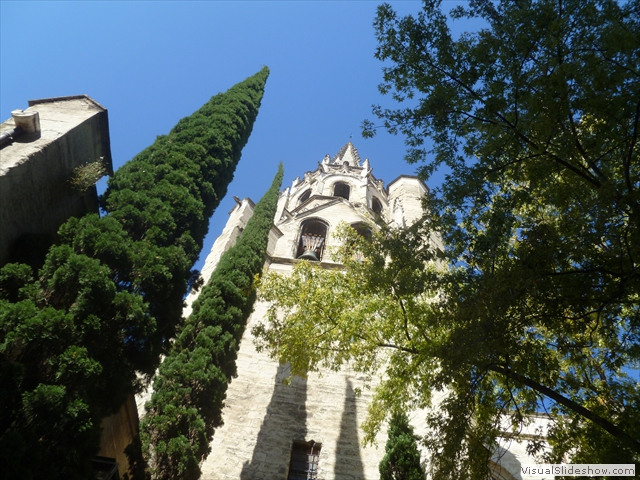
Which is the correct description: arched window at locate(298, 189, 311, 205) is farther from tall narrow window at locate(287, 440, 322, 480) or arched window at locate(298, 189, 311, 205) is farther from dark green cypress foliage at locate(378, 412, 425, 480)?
dark green cypress foliage at locate(378, 412, 425, 480)

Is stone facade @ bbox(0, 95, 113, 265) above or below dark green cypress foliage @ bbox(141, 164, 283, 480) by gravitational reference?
above

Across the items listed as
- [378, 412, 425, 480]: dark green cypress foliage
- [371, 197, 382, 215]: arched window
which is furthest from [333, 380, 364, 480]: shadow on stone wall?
[371, 197, 382, 215]: arched window

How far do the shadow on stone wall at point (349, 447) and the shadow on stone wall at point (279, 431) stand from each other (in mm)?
1017

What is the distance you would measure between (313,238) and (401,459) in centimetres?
1725

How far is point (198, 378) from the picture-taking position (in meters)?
8.30

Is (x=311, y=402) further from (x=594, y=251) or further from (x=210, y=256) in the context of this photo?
(x=210, y=256)

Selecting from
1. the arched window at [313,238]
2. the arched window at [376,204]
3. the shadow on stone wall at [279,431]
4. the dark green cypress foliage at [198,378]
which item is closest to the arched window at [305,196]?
the arched window at [376,204]

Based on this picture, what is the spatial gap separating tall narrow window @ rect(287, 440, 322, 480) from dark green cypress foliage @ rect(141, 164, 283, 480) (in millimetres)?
2956

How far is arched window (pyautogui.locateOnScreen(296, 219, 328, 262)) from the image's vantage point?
78.8 feet

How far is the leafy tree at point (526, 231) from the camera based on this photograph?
201 inches

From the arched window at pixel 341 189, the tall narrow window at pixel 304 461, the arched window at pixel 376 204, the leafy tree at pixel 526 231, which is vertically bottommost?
the tall narrow window at pixel 304 461

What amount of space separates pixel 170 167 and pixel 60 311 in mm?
4590

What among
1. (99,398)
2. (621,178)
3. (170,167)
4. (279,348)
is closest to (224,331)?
(279,348)

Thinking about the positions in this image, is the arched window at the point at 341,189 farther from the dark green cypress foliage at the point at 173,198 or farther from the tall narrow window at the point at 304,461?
the tall narrow window at the point at 304,461
